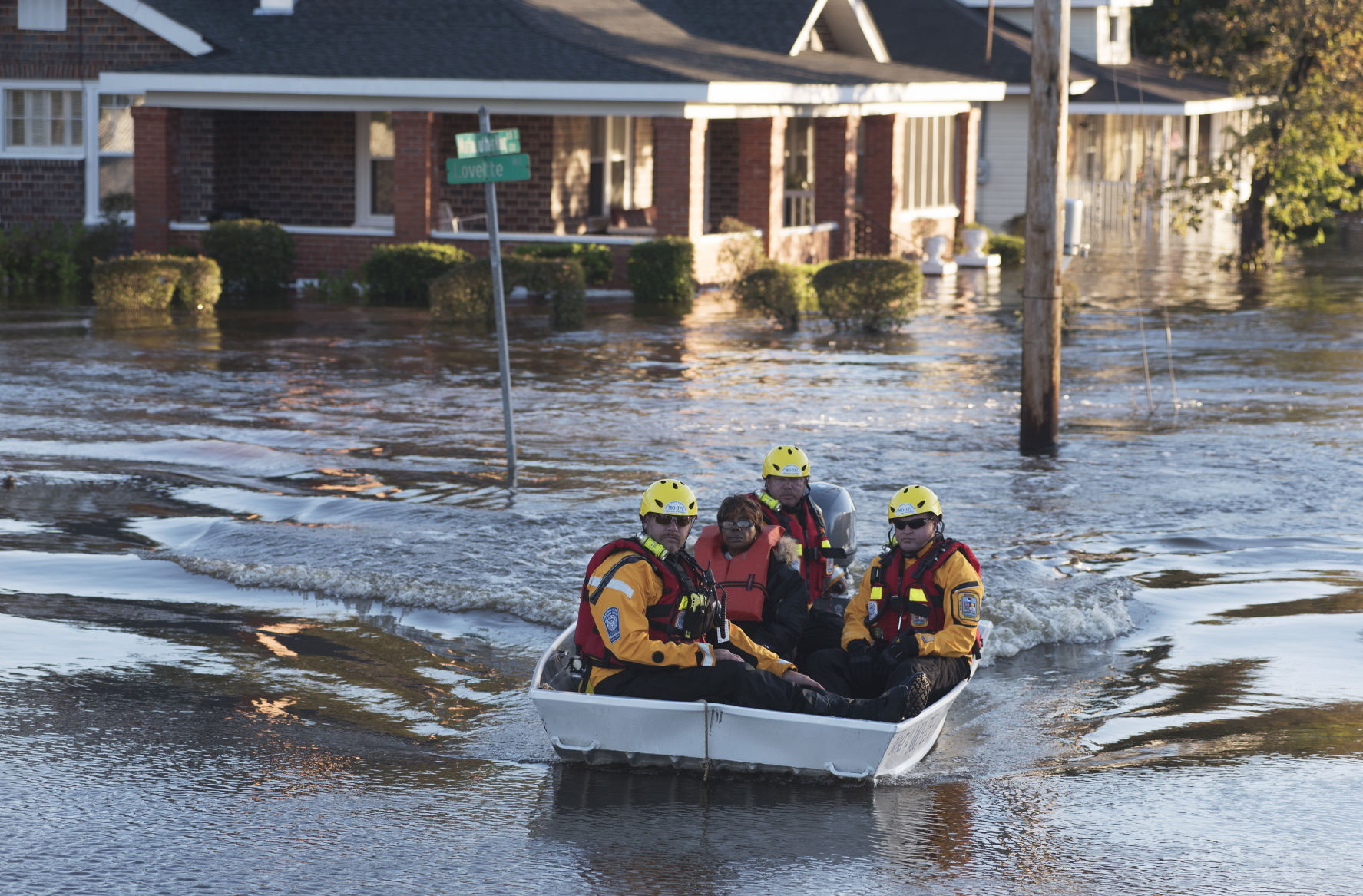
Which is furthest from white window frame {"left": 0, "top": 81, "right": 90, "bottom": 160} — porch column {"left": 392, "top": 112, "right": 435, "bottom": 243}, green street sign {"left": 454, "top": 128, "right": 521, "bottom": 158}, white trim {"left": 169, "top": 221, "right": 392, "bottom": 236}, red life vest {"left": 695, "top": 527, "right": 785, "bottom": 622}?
red life vest {"left": 695, "top": 527, "right": 785, "bottom": 622}

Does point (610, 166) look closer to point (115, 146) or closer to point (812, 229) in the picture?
point (812, 229)

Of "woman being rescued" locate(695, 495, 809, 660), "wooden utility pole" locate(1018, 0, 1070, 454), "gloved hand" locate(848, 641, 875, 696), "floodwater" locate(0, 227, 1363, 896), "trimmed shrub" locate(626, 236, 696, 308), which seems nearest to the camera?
"floodwater" locate(0, 227, 1363, 896)

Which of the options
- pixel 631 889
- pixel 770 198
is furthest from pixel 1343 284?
pixel 631 889

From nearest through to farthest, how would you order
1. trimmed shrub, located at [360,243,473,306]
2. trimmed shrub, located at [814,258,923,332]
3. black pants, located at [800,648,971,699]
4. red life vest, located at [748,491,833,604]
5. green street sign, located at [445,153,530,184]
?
black pants, located at [800,648,971,699], red life vest, located at [748,491,833,604], green street sign, located at [445,153,530,184], trimmed shrub, located at [814,258,923,332], trimmed shrub, located at [360,243,473,306]

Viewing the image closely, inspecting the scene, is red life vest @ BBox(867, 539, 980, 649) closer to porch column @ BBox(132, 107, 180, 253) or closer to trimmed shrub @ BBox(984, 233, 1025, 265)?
porch column @ BBox(132, 107, 180, 253)

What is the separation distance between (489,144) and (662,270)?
45.6ft

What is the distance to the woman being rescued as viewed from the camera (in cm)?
857

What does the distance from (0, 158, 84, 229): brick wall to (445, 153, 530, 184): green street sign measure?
19980mm

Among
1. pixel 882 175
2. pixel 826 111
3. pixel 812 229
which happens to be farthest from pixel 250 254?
pixel 882 175

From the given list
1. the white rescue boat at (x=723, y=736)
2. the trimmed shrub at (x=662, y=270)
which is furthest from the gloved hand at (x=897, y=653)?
the trimmed shrub at (x=662, y=270)

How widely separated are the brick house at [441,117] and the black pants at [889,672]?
749 inches

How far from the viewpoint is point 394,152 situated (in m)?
28.6

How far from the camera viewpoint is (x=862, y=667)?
8.32 meters

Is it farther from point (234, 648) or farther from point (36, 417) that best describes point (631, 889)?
point (36, 417)
